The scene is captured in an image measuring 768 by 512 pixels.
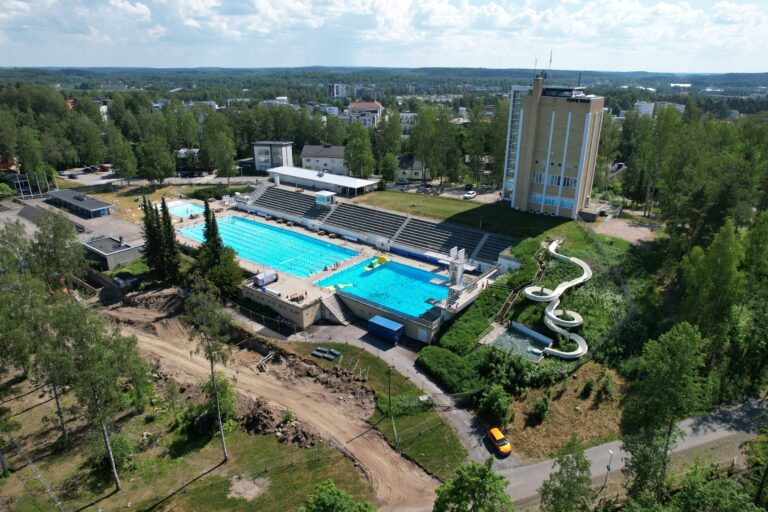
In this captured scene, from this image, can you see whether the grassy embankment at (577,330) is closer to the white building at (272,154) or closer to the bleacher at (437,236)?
the bleacher at (437,236)

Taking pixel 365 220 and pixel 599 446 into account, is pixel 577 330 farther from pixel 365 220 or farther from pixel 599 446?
pixel 365 220

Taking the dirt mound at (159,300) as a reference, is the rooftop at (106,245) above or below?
above

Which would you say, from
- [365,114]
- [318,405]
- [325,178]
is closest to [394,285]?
[318,405]

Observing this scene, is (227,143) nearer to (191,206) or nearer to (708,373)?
(191,206)

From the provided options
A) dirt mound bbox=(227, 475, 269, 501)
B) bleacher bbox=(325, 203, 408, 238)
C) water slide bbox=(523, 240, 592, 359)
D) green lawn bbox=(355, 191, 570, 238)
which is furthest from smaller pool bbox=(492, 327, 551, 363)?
bleacher bbox=(325, 203, 408, 238)

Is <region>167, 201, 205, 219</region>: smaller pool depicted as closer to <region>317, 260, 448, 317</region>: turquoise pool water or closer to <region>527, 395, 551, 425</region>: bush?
<region>317, 260, 448, 317</region>: turquoise pool water

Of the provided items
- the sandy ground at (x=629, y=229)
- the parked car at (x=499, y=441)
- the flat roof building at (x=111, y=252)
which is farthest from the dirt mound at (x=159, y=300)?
the sandy ground at (x=629, y=229)

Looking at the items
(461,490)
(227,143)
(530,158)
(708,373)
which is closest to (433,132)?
(530,158)
